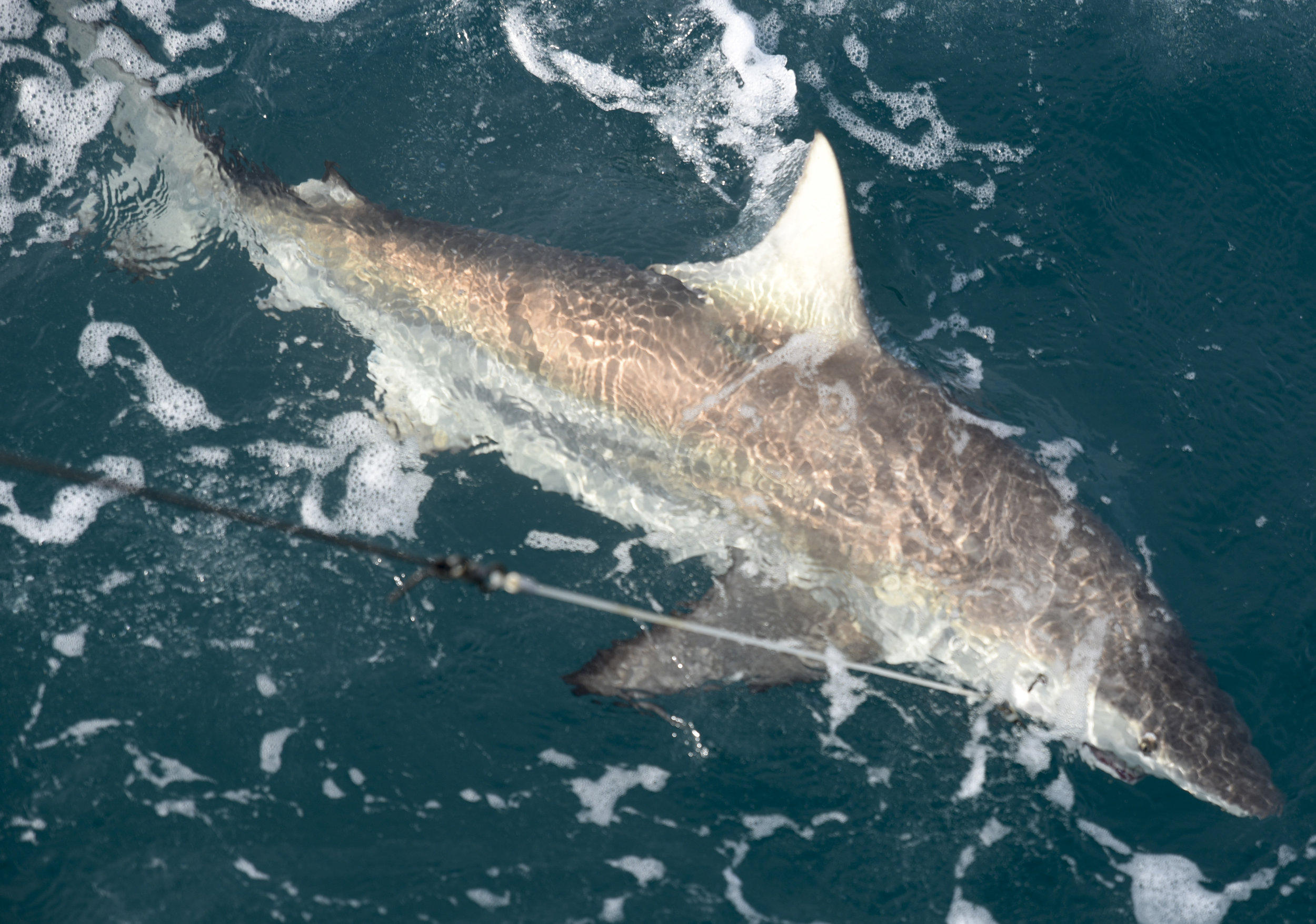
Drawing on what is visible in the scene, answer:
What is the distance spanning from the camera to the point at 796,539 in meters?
5.20

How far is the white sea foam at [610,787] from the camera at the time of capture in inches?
197

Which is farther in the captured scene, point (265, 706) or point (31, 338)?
point (31, 338)

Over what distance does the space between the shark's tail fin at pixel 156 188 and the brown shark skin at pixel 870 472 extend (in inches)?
83.0

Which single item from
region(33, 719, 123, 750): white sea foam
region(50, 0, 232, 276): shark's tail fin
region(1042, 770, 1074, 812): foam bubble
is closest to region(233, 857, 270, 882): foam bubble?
region(33, 719, 123, 750): white sea foam

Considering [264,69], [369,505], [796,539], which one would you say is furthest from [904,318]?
[264,69]

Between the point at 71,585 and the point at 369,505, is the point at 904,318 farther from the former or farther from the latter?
the point at 71,585

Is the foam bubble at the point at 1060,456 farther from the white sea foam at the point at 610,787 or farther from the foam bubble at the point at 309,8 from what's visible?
the foam bubble at the point at 309,8

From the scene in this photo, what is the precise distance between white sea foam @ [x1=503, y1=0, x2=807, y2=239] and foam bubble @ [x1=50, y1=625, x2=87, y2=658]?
5.06 meters

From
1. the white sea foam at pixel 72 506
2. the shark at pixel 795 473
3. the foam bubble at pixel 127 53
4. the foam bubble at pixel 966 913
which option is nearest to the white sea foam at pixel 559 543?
the shark at pixel 795 473

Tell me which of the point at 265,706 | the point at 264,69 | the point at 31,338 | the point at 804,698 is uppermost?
the point at 264,69

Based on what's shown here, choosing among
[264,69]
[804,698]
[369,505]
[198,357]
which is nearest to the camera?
[804,698]

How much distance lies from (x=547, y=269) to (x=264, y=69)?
149 inches

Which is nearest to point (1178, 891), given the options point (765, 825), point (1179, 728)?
point (1179, 728)

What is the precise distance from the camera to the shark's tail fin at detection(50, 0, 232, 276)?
615cm
